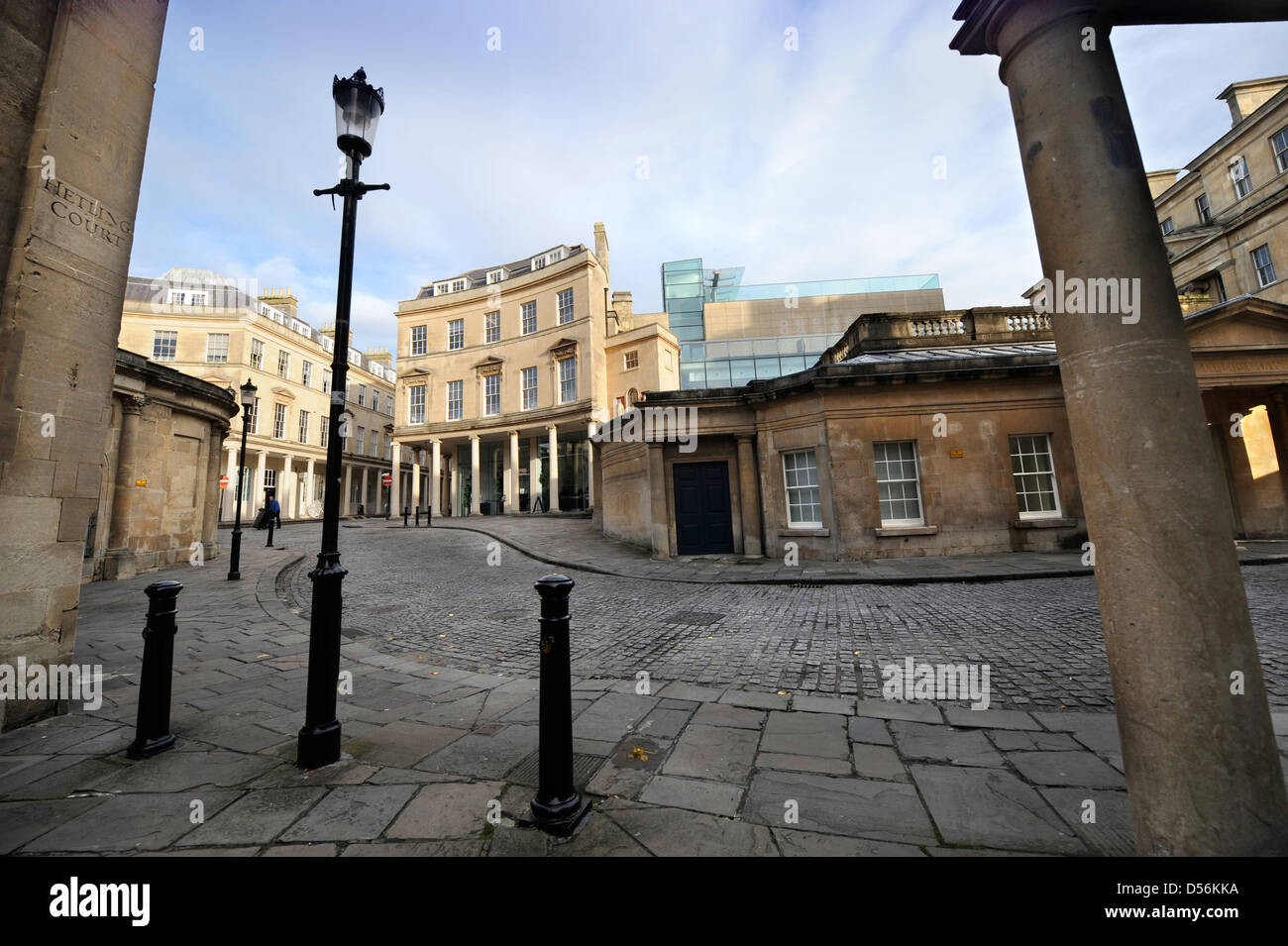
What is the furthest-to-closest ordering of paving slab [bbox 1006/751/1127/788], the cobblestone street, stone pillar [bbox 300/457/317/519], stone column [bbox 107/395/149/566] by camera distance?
1. stone pillar [bbox 300/457/317/519]
2. stone column [bbox 107/395/149/566]
3. the cobblestone street
4. paving slab [bbox 1006/751/1127/788]

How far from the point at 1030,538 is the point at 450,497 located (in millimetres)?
31371

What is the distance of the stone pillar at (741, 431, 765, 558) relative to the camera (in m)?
12.6

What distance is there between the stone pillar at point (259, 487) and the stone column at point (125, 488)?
24.6 m

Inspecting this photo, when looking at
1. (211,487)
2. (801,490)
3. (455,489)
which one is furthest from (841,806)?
(455,489)

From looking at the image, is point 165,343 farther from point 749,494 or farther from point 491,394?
point 749,494

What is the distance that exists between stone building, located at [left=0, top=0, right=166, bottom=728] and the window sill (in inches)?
489

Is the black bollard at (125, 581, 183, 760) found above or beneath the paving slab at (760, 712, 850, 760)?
above

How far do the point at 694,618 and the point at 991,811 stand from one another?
4553 millimetres

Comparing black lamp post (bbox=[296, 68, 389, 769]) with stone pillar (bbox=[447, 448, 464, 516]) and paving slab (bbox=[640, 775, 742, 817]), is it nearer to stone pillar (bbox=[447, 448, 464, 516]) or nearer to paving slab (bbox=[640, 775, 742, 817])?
paving slab (bbox=[640, 775, 742, 817])

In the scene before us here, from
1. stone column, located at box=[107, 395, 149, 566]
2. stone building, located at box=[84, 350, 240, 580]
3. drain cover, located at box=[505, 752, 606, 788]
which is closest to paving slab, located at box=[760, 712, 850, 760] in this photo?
drain cover, located at box=[505, 752, 606, 788]

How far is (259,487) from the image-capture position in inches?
1236

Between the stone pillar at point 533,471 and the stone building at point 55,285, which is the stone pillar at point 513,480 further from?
the stone building at point 55,285
